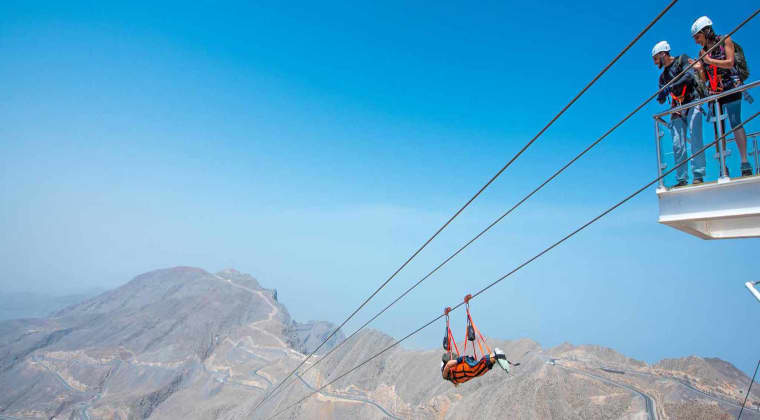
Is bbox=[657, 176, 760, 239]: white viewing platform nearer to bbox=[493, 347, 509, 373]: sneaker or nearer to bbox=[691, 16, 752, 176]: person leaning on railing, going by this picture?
bbox=[691, 16, 752, 176]: person leaning on railing

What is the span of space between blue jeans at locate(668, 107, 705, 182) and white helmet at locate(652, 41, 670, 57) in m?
1.03

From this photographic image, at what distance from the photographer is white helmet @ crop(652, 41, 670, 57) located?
239 inches

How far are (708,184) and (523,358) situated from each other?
3932cm

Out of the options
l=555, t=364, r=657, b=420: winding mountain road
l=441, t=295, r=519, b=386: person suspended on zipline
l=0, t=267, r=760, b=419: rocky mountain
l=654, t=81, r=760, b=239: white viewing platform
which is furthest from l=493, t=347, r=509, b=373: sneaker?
l=555, t=364, r=657, b=420: winding mountain road

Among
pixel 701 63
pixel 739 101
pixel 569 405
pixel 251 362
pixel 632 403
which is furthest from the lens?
pixel 251 362

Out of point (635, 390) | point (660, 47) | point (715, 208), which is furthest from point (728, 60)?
point (635, 390)

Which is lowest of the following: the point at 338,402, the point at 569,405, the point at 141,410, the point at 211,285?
the point at 141,410

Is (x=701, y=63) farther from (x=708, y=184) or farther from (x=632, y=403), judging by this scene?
(x=632, y=403)

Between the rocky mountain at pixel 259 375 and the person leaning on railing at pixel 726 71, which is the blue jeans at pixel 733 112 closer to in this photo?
the person leaning on railing at pixel 726 71

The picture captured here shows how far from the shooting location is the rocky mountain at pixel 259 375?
2884 cm

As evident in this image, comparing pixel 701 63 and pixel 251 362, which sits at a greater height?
pixel 701 63

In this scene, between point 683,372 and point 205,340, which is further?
point 205,340

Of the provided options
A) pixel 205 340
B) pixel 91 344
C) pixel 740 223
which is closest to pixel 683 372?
pixel 740 223

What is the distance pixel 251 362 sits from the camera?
59.3 metres
